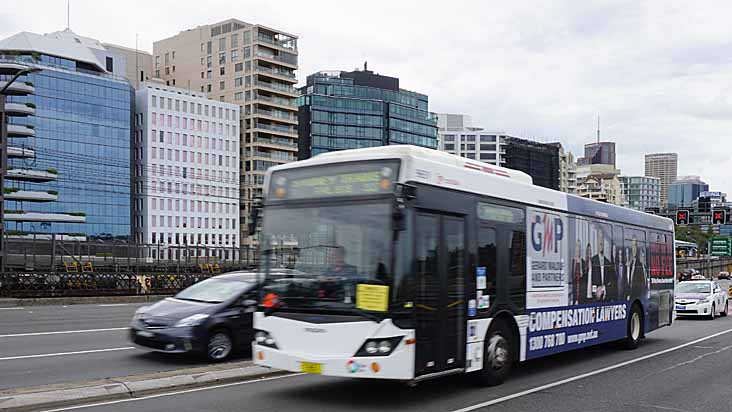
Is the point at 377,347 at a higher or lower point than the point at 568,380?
higher

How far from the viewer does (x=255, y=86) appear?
405 feet

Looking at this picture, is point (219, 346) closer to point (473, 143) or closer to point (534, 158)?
point (473, 143)

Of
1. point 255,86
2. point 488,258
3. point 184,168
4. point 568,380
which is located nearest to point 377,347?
point 488,258

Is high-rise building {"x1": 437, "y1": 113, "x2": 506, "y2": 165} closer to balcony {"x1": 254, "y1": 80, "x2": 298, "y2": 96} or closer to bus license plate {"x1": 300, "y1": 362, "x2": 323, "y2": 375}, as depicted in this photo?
balcony {"x1": 254, "y1": 80, "x2": 298, "y2": 96}

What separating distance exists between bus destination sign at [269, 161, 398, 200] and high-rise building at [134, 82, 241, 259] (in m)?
108

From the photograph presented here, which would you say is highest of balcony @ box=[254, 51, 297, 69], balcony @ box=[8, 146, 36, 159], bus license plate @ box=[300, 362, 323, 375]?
balcony @ box=[254, 51, 297, 69]

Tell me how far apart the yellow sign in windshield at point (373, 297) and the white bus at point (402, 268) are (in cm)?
1

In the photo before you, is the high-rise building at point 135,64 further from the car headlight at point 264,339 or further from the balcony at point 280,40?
the car headlight at point 264,339

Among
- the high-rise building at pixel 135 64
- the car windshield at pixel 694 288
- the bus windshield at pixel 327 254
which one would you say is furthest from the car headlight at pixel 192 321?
the high-rise building at pixel 135 64

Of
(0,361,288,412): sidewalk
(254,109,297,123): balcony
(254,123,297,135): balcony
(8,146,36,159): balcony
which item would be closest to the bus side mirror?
(0,361,288,412): sidewalk

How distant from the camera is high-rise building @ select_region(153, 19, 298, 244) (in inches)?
4887

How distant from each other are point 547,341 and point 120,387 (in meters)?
6.73

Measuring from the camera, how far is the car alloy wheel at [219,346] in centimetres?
1338

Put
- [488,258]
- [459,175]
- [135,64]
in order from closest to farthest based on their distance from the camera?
1. [459,175]
2. [488,258]
3. [135,64]
